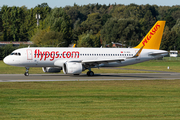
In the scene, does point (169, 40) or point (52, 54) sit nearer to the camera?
point (52, 54)

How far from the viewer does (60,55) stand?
42812 mm

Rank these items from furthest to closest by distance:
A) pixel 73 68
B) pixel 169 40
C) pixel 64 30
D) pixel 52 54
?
pixel 169 40
pixel 64 30
pixel 52 54
pixel 73 68

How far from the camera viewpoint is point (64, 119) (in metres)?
14.7

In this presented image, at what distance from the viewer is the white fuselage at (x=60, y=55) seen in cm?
4166

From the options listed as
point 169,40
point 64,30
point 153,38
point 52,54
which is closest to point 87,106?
point 52,54

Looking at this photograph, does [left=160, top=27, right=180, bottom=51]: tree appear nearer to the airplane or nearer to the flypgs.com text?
the airplane

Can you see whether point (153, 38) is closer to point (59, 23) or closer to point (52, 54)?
point (52, 54)

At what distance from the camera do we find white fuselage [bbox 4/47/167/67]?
41.7m

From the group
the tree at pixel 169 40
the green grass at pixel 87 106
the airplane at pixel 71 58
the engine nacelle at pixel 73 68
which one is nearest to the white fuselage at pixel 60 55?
the airplane at pixel 71 58

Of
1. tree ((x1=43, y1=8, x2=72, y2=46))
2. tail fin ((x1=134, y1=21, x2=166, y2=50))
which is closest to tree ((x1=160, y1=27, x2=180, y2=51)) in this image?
tree ((x1=43, y1=8, x2=72, y2=46))

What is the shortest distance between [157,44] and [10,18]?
15177cm

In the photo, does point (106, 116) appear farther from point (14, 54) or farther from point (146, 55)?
point (146, 55)

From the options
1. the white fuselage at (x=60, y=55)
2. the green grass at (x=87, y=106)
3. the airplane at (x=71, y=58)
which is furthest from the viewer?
the white fuselage at (x=60, y=55)

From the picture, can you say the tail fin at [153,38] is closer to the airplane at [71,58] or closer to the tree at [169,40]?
the airplane at [71,58]
